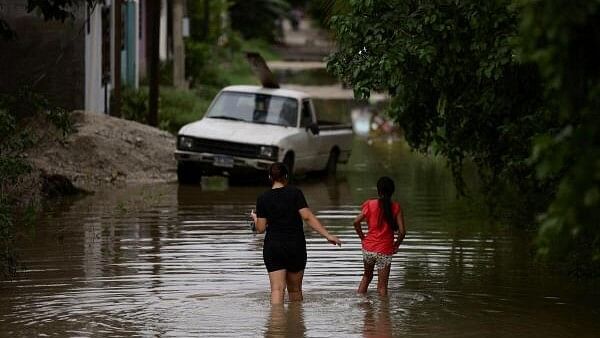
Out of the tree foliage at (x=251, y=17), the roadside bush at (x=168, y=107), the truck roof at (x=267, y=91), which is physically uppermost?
the tree foliage at (x=251, y=17)

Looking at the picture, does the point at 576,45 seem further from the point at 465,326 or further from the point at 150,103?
the point at 150,103

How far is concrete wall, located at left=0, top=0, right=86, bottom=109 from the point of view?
89.8 feet

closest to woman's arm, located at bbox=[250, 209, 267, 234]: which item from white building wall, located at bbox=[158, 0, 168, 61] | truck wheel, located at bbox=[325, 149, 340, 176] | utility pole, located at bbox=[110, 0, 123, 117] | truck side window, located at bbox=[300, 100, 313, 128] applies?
truck side window, located at bbox=[300, 100, 313, 128]

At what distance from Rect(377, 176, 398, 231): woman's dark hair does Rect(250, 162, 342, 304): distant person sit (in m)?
0.86

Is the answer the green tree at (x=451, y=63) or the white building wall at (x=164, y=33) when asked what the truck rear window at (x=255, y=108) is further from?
the white building wall at (x=164, y=33)

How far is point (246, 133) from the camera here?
26.3 m

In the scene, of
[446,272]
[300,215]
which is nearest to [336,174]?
[446,272]

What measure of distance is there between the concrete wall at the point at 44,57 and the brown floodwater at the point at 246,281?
4657mm

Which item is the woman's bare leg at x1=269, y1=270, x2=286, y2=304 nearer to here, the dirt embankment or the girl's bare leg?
the girl's bare leg

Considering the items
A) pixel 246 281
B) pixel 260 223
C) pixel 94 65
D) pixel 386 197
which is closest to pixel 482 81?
pixel 386 197

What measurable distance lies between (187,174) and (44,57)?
367 cm

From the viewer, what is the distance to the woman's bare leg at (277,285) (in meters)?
13.6

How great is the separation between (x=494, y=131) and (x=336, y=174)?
11134mm

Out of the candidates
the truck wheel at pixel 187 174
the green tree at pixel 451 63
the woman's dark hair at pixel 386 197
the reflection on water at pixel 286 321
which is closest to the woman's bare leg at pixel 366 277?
the woman's dark hair at pixel 386 197
